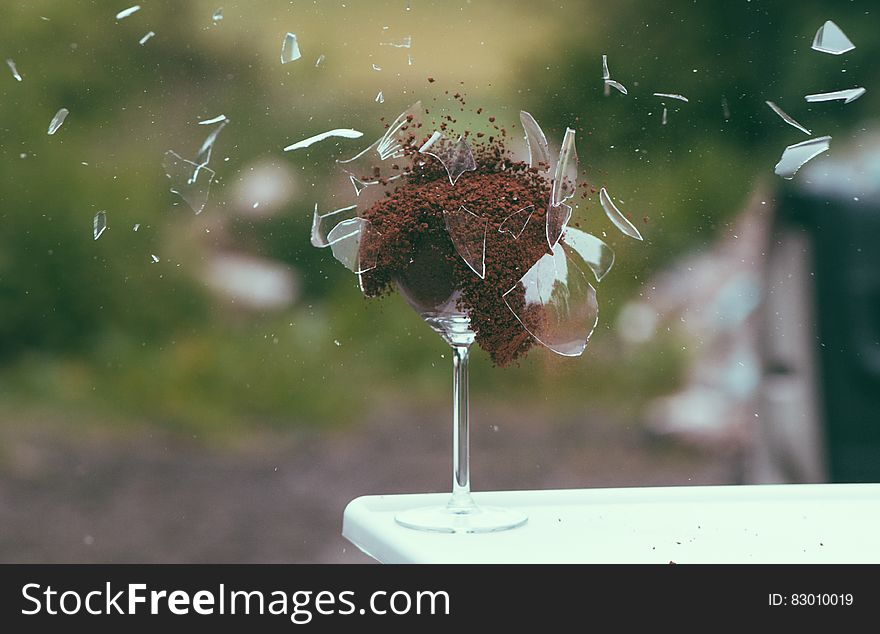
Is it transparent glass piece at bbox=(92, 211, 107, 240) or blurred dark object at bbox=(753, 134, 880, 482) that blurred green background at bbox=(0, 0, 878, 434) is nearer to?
transparent glass piece at bbox=(92, 211, 107, 240)

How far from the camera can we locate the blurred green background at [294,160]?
3152 mm

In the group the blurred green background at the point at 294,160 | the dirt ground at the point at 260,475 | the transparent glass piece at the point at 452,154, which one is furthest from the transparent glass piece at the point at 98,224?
the dirt ground at the point at 260,475

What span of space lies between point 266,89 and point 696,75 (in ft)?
4.40

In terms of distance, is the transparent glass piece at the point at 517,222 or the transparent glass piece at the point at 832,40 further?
the transparent glass piece at the point at 832,40

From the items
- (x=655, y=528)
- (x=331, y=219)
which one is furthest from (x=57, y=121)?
(x=655, y=528)

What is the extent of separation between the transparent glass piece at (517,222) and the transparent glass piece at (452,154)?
1.6 inches

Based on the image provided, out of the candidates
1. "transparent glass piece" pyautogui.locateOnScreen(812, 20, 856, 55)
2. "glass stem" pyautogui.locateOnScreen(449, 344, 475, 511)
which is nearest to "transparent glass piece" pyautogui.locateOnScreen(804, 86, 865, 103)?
"transparent glass piece" pyautogui.locateOnScreen(812, 20, 856, 55)

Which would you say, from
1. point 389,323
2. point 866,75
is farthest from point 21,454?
point 866,75

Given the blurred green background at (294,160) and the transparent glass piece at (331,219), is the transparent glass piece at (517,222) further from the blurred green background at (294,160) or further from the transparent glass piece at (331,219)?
the blurred green background at (294,160)

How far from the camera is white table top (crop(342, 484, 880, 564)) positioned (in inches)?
23.1

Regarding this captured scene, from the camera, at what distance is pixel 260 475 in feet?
11.7

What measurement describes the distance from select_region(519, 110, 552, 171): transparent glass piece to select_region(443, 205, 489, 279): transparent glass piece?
0.07 meters

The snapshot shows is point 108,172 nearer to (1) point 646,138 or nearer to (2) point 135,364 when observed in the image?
(2) point 135,364

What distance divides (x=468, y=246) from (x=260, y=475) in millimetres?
3064
